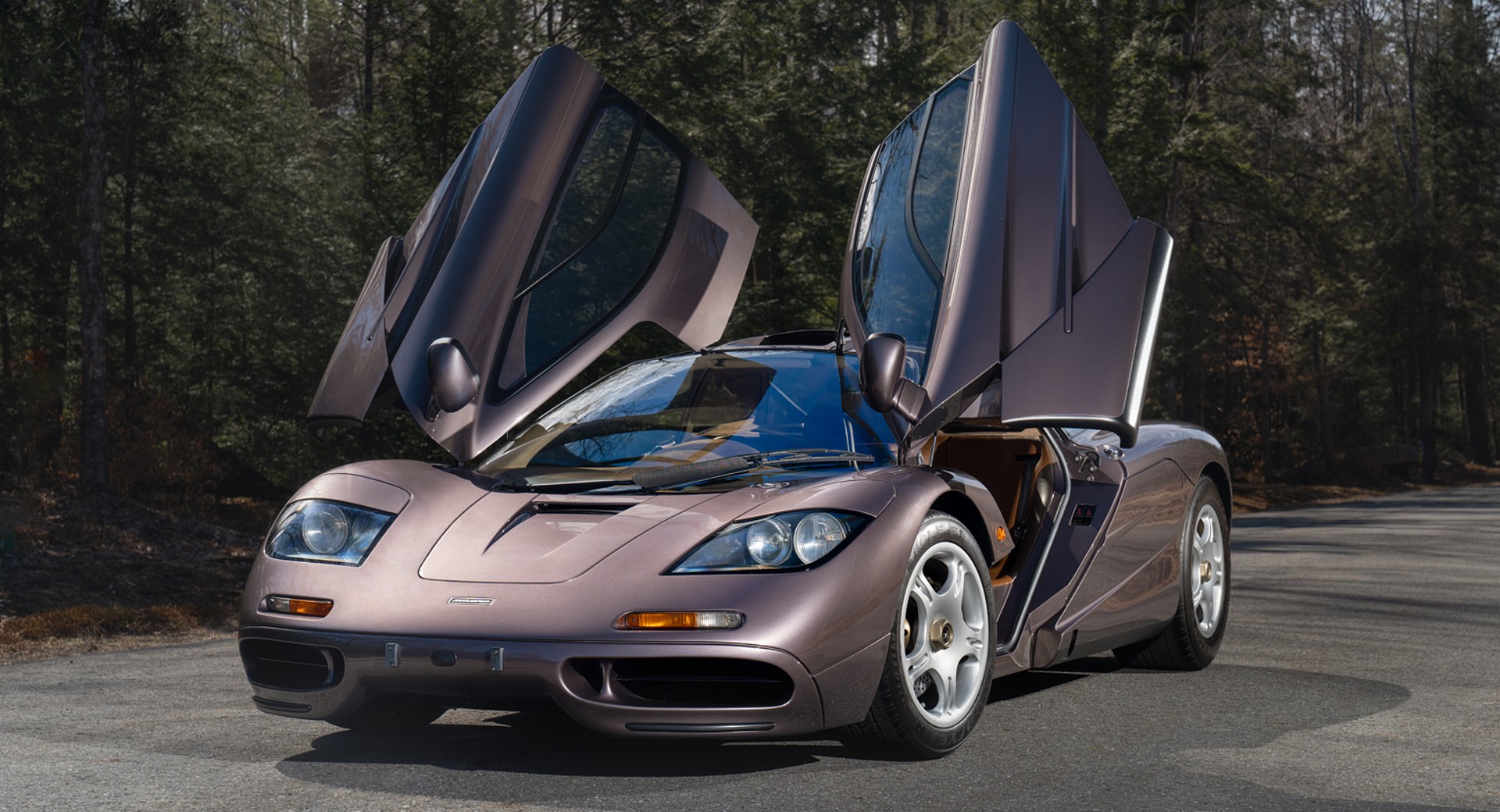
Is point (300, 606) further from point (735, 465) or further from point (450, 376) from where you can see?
point (735, 465)

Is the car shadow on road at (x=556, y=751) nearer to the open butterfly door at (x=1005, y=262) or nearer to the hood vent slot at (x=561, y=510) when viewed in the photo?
the hood vent slot at (x=561, y=510)

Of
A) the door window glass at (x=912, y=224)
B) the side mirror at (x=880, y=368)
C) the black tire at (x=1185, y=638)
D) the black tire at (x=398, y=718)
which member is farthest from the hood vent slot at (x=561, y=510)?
the black tire at (x=1185, y=638)

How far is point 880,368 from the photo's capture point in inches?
173

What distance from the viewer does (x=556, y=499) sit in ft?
14.3

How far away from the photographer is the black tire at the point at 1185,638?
19.9 feet

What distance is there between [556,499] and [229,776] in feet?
3.98

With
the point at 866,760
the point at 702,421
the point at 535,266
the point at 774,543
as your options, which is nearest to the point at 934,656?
the point at 866,760

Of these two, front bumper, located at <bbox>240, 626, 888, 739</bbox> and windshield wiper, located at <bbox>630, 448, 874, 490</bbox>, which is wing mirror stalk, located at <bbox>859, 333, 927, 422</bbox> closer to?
windshield wiper, located at <bbox>630, 448, 874, 490</bbox>

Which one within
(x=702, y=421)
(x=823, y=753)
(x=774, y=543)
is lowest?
(x=823, y=753)

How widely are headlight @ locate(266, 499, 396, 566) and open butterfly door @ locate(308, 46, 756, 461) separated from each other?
0.65 meters

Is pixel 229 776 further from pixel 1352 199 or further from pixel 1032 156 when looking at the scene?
pixel 1352 199

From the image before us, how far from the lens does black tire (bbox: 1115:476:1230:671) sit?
606 centimetres

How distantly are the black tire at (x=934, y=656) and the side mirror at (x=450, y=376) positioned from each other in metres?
1.68

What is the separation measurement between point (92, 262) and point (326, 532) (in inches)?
462
